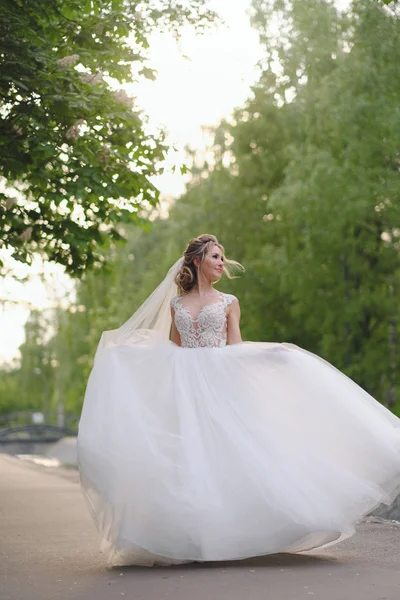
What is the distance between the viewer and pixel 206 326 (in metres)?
8.38

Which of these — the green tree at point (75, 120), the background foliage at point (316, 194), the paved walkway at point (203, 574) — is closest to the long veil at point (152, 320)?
the paved walkway at point (203, 574)

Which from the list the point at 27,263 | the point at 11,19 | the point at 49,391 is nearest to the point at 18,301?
the point at 27,263

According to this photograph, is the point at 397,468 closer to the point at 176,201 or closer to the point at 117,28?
the point at 117,28

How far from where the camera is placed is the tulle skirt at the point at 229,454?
738cm

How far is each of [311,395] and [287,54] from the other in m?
28.1

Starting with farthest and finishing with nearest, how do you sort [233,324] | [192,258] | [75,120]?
1. [75,120]
2. [192,258]
3. [233,324]

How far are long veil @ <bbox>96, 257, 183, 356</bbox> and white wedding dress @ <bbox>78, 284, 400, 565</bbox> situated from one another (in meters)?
0.29

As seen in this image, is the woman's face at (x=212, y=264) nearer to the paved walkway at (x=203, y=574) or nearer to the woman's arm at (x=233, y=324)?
the woman's arm at (x=233, y=324)

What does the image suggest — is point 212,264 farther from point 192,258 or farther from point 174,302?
point 174,302

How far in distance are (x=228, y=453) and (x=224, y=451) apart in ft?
0.11

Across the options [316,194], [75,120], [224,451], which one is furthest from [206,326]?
[316,194]

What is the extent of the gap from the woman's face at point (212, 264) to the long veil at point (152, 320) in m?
0.26

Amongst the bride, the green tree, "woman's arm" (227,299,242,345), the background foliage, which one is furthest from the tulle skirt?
the background foliage

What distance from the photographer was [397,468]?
25.1 feet
